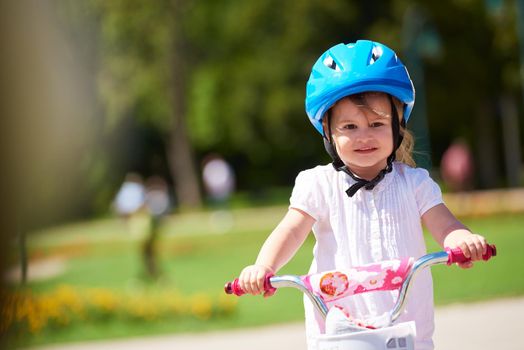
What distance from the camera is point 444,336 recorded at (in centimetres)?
677

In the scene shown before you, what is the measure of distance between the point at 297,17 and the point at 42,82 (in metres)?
32.9

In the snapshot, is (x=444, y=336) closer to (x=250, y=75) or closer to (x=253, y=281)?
(x=253, y=281)

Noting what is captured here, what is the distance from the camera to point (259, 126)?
136ft

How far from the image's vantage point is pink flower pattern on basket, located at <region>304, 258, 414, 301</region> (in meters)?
3.01

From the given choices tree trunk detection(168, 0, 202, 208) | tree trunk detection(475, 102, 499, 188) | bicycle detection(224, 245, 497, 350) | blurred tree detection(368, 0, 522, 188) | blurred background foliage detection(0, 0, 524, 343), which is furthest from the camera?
tree trunk detection(475, 102, 499, 188)

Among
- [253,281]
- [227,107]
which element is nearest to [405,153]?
[253,281]

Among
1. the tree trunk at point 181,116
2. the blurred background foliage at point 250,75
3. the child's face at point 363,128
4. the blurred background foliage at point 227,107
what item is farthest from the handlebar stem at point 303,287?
the tree trunk at point 181,116

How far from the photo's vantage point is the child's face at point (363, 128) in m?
3.30

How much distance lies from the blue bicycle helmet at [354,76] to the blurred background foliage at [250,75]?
25957 millimetres

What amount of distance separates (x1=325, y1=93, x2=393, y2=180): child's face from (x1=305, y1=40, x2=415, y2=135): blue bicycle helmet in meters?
0.05

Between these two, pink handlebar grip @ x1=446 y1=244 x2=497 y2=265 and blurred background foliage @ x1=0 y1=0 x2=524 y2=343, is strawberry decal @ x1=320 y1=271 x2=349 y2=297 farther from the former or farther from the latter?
blurred background foliage @ x1=0 y1=0 x2=524 y2=343

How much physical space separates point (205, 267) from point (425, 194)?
1227 cm

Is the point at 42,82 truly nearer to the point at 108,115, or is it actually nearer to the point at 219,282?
the point at 219,282

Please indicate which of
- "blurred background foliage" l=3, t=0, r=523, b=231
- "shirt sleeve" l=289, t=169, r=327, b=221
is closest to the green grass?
"shirt sleeve" l=289, t=169, r=327, b=221
